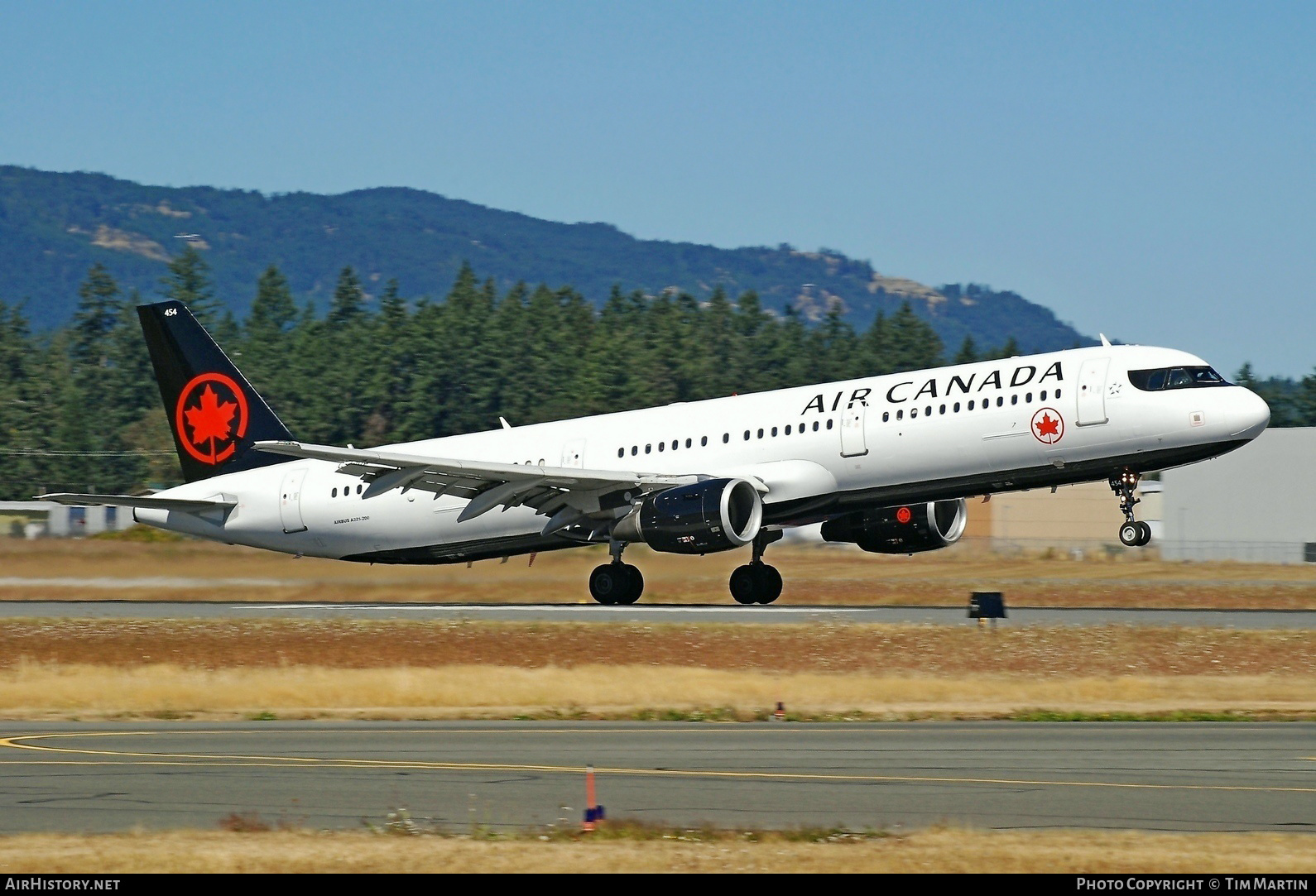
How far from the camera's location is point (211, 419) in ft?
141

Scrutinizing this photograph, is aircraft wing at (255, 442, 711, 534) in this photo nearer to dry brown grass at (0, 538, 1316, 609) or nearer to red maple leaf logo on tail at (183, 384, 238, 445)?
dry brown grass at (0, 538, 1316, 609)

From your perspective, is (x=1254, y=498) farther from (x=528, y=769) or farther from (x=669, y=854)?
(x=669, y=854)

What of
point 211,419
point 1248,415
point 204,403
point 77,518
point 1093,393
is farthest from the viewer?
point 77,518

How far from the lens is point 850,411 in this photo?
35.7 m

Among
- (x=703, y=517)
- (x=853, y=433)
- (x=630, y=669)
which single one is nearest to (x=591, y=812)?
(x=630, y=669)

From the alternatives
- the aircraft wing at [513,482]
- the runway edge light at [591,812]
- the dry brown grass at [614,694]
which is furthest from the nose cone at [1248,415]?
the runway edge light at [591,812]

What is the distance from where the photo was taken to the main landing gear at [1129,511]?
32844mm

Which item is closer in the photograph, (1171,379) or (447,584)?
(1171,379)

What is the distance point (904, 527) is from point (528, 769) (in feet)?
76.3

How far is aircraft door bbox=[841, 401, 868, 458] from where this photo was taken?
35.2 meters

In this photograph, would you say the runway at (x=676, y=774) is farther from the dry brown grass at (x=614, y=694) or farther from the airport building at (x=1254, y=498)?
the airport building at (x=1254, y=498)

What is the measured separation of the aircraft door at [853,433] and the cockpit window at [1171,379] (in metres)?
5.61
